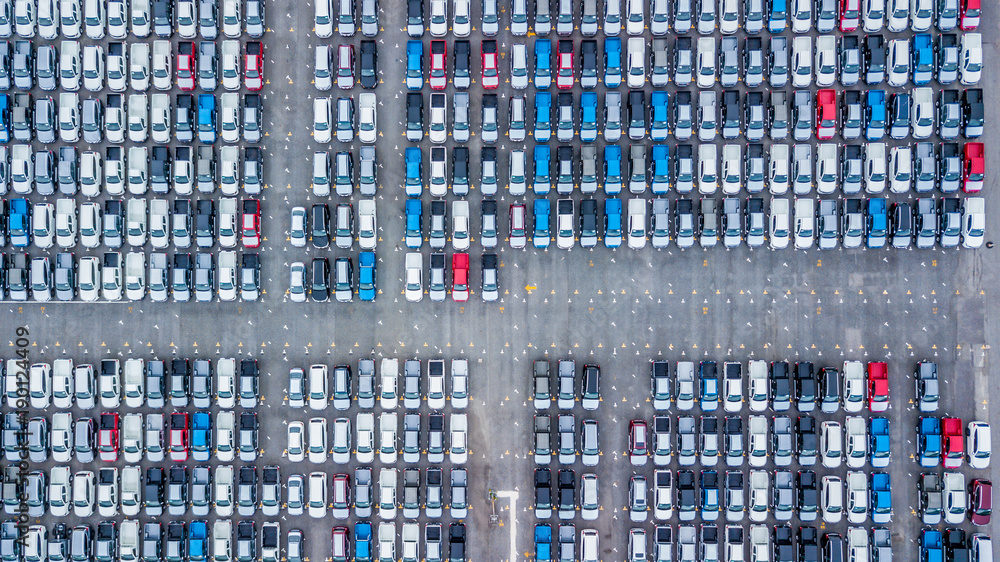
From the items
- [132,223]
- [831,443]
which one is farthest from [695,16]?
[132,223]

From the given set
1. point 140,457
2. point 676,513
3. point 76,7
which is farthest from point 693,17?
point 140,457

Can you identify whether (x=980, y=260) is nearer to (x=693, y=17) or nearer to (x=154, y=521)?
(x=693, y=17)

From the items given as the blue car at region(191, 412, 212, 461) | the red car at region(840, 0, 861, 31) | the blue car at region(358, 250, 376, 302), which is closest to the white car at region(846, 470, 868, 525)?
the red car at region(840, 0, 861, 31)

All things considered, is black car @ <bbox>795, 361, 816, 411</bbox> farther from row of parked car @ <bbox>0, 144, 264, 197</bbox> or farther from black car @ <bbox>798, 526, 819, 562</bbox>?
row of parked car @ <bbox>0, 144, 264, 197</bbox>

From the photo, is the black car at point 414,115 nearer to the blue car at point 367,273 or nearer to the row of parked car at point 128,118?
the blue car at point 367,273

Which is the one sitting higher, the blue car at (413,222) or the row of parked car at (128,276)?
the blue car at (413,222)

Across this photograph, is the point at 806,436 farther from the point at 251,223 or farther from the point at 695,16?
the point at 251,223

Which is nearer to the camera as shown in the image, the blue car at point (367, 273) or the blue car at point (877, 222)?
the blue car at point (877, 222)

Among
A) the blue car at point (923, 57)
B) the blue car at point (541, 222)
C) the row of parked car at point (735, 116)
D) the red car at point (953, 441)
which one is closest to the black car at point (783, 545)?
the red car at point (953, 441)
